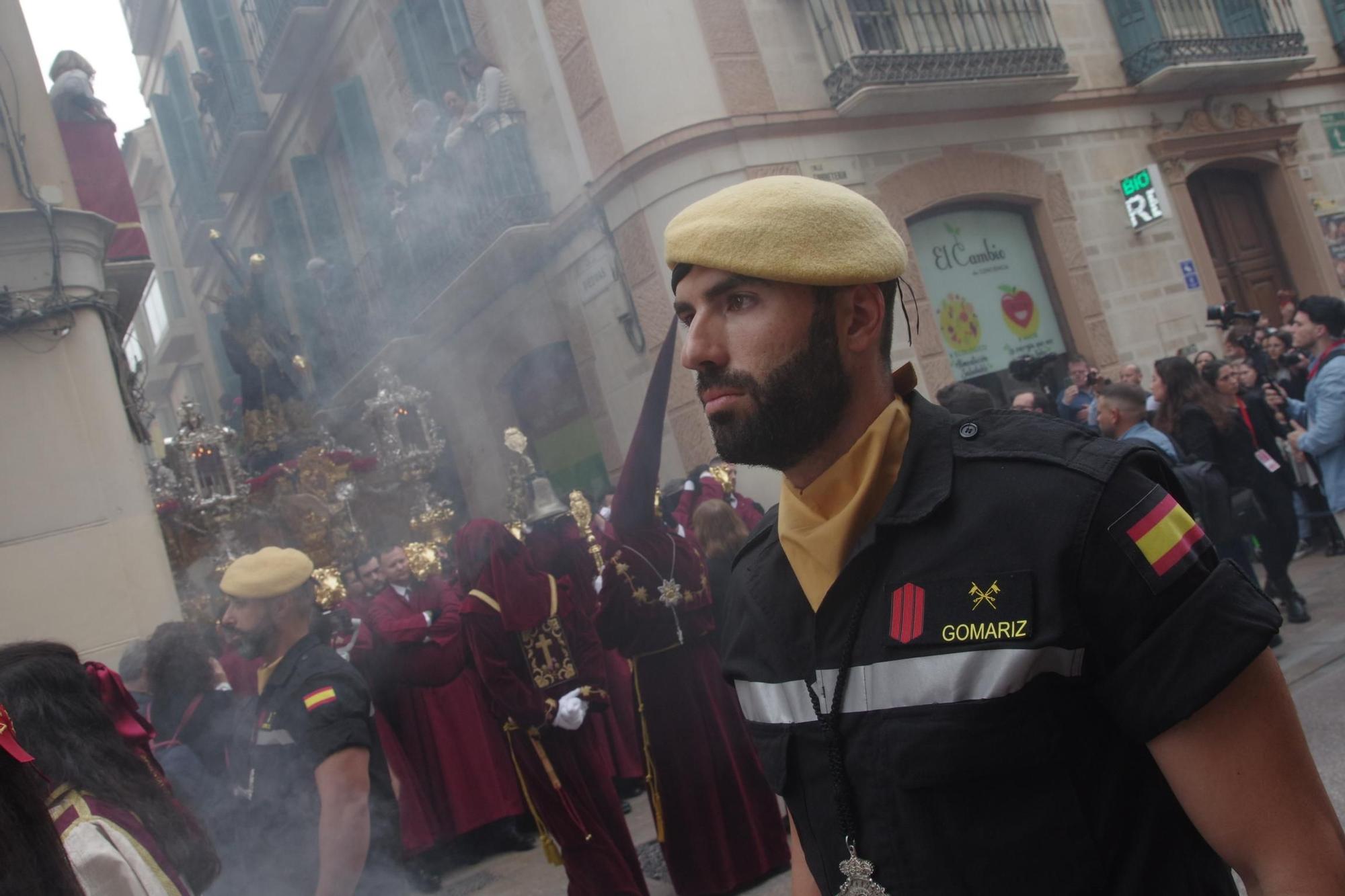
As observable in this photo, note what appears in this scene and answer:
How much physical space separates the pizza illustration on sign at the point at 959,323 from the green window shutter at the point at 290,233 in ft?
26.3

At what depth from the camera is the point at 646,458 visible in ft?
13.5

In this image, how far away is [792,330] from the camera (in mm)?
1423

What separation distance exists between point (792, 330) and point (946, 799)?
60 cm

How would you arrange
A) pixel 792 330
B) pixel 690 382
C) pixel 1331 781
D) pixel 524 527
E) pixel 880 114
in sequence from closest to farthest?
pixel 792 330
pixel 1331 781
pixel 524 527
pixel 690 382
pixel 880 114

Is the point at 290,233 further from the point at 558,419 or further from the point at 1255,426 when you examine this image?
the point at 1255,426

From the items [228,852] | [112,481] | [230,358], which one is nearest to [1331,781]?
[228,852]

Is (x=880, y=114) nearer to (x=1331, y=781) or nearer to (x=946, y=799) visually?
(x=1331, y=781)

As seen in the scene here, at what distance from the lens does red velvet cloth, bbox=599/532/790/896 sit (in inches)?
186

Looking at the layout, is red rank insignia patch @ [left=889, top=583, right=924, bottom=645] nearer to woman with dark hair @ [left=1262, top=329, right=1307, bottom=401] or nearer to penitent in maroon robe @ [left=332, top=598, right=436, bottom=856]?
penitent in maroon robe @ [left=332, top=598, right=436, bottom=856]

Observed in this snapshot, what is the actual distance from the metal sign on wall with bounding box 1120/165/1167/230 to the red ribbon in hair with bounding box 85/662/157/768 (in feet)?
35.5

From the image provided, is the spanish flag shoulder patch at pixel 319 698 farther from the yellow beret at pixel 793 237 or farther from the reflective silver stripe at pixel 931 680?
the yellow beret at pixel 793 237

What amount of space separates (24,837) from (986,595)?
49.3 inches

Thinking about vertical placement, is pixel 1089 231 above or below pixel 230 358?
below

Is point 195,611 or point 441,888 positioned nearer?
point 441,888
